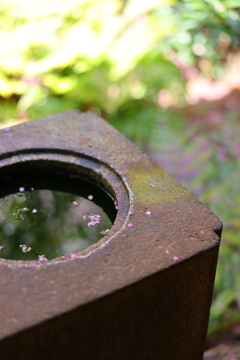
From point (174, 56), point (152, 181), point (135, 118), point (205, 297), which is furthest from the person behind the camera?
point (174, 56)

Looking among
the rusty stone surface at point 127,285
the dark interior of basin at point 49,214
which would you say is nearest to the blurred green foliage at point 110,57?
the dark interior of basin at point 49,214


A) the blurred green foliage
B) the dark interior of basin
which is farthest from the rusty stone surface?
the blurred green foliage

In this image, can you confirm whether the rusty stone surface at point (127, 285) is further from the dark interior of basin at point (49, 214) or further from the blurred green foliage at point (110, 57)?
the blurred green foliage at point (110, 57)

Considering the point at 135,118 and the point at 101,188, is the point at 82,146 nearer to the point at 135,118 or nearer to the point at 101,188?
the point at 101,188

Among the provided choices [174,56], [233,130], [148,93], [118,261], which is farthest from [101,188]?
[174,56]

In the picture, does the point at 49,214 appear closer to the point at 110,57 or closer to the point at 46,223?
the point at 46,223

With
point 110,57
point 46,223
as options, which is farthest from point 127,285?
point 110,57

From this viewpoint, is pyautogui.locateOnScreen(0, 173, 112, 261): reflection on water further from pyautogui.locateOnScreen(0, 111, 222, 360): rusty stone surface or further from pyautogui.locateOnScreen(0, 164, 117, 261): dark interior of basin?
pyautogui.locateOnScreen(0, 111, 222, 360): rusty stone surface
